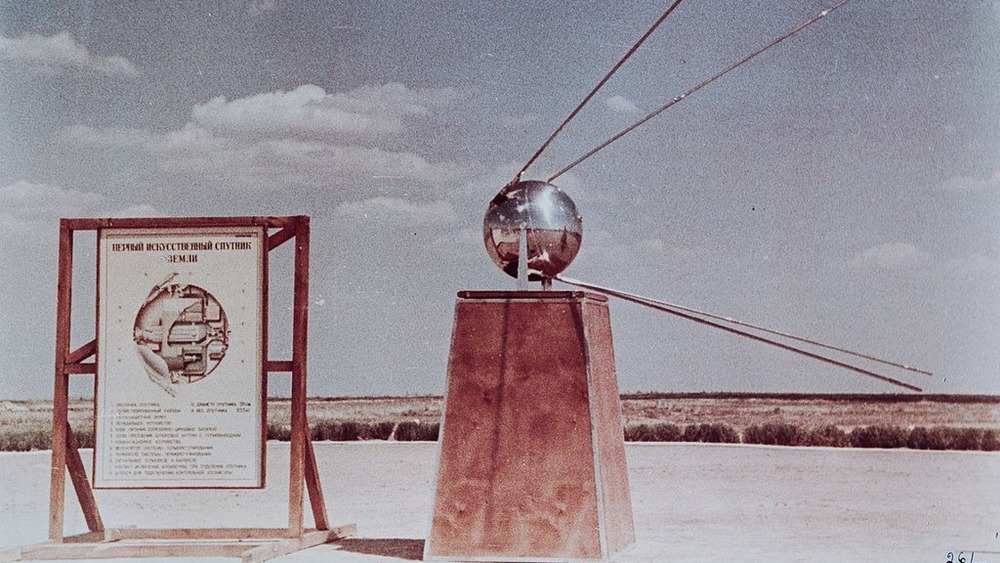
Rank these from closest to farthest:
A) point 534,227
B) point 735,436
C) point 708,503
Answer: point 534,227
point 708,503
point 735,436

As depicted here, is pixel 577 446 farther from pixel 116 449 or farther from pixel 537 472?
pixel 116 449

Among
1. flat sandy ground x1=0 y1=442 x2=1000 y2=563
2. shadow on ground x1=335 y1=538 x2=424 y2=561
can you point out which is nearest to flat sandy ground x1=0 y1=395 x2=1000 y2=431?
flat sandy ground x1=0 y1=442 x2=1000 y2=563

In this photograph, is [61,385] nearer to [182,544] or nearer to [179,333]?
[179,333]

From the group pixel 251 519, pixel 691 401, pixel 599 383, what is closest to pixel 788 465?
pixel 251 519

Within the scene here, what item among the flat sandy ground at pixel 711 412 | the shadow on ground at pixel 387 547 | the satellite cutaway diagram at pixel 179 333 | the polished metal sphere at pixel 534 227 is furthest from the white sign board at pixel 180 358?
the flat sandy ground at pixel 711 412

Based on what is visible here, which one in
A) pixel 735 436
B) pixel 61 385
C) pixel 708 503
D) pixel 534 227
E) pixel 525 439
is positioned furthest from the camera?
pixel 735 436

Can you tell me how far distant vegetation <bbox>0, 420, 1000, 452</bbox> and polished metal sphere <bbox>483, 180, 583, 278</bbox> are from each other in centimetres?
1729

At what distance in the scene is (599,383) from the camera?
1025 cm

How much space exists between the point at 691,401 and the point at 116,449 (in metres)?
55.8

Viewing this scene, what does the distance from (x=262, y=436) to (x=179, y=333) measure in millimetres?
1138

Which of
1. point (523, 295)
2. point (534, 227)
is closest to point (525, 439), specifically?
point (523, 295)

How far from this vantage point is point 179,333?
10594mm

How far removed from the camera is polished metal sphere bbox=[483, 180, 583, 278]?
10.4m

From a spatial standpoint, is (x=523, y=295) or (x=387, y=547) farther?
(x=387, y=547)
